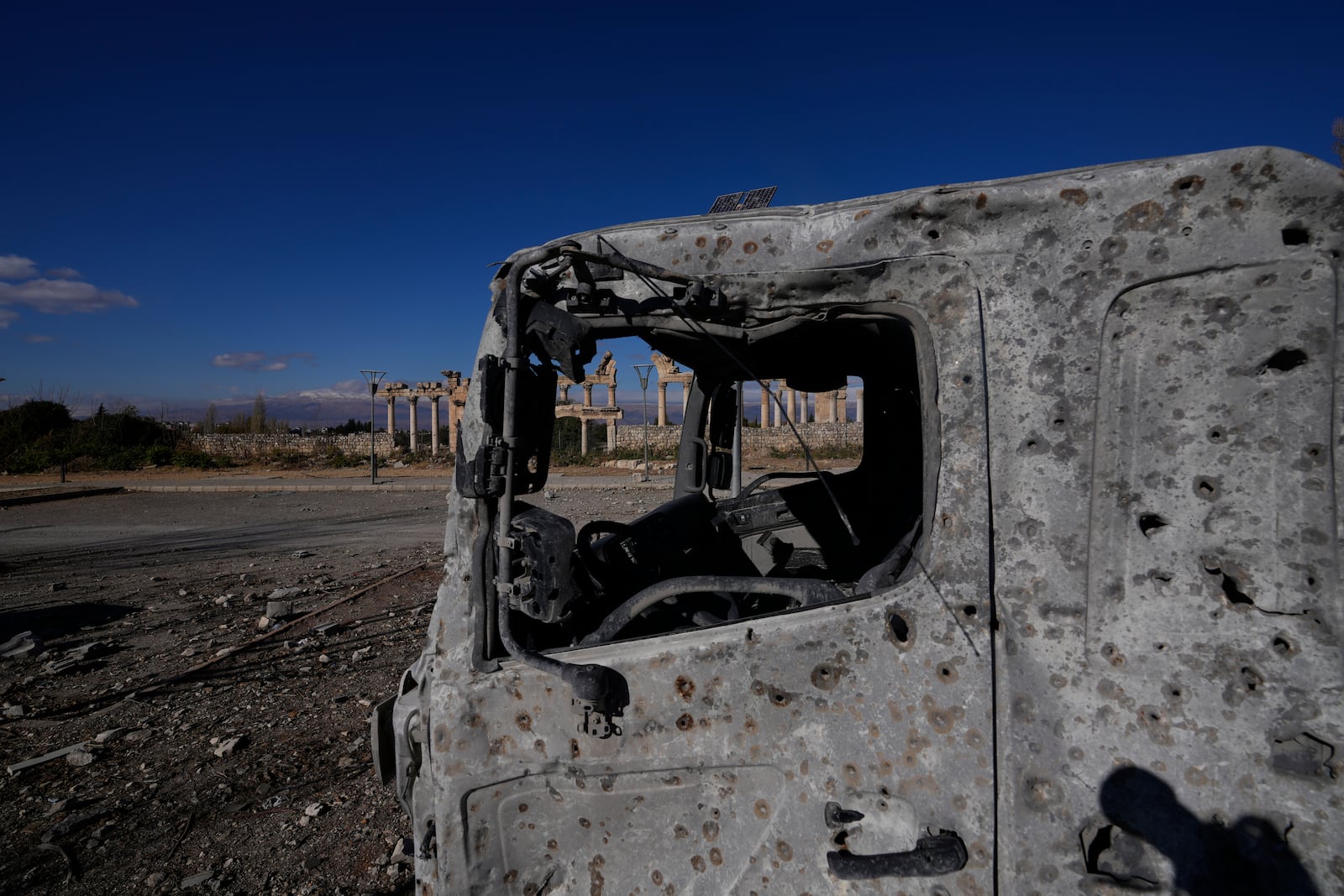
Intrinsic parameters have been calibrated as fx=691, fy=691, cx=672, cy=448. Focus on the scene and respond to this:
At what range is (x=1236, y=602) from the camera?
4.68ft

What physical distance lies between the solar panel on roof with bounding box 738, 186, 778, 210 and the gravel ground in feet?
9.27

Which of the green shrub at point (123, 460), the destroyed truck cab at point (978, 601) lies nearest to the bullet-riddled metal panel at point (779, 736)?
the destroyed truck cab at point (978, 601)

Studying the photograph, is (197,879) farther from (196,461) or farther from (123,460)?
(123,460)

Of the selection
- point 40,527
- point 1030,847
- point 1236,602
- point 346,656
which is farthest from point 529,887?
point 40,527

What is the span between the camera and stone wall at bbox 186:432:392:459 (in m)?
31.5

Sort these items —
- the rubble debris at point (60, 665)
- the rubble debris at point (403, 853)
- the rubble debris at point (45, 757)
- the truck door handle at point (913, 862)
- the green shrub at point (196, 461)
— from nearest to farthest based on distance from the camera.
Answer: the truck door handle at point (913, 862) < the rubble debris at point (403, 853) < the rubble debris at point (45, 757) < the rubble debris at point (60, 665) < the green shrub at point (196, 461)

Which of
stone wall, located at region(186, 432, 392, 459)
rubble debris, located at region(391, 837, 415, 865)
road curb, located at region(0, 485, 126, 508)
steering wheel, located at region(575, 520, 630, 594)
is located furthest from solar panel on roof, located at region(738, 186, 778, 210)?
stone wall, located at region(186, 432, 392, 459)

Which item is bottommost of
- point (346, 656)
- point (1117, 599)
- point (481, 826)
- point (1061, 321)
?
point (346, 656)

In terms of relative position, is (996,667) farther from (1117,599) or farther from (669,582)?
(669,582)

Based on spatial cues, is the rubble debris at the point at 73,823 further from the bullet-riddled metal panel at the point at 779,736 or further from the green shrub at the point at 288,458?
the green shrub at the point at 288,458

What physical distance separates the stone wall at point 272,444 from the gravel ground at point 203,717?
24.0 meters

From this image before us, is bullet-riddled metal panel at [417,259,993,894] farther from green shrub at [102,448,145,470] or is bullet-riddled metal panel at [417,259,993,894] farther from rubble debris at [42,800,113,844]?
green shrub at [102,448,145,470]

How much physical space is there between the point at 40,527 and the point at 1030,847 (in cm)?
1566

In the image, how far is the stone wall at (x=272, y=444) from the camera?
103ft
